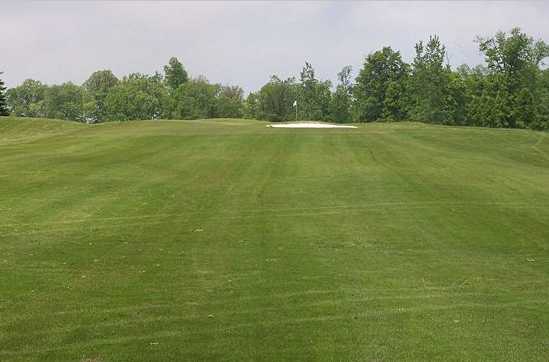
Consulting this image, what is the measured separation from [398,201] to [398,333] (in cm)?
1242

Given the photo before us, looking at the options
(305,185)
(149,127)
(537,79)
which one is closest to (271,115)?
(537,79)

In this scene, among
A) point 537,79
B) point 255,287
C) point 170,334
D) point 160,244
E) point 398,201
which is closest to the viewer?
point 170,334

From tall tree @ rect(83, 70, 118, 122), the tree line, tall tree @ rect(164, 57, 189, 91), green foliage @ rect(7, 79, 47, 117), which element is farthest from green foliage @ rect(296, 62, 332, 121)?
green foliage @ rect(7, 79, 47, 117)

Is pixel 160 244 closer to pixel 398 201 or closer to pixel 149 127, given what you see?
pixel 398 201

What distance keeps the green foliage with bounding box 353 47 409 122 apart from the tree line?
164 mm

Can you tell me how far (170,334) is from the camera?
9.24 m

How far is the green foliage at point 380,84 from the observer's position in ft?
332

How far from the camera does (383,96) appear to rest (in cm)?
10406

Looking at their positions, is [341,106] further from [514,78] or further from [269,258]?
[269,258]

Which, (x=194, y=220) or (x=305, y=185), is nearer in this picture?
(x=194, y=220)

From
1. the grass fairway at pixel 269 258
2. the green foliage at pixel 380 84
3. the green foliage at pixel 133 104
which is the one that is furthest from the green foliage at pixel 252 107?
the grass fairway at pixel 269 258

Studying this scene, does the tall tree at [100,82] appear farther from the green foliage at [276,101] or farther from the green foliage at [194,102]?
the green foliage at [276,101]

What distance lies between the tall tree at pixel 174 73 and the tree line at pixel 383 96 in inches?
10.2

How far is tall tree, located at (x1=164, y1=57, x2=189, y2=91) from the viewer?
16238cm
